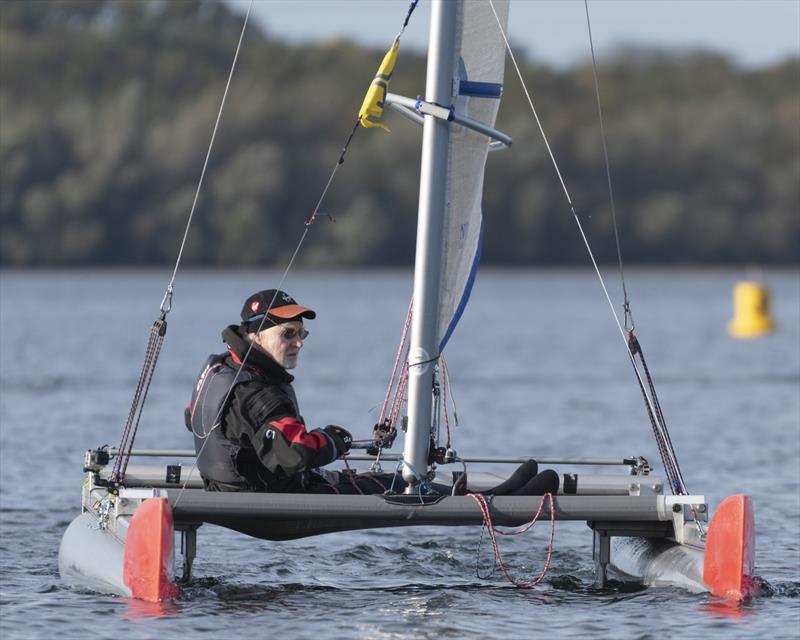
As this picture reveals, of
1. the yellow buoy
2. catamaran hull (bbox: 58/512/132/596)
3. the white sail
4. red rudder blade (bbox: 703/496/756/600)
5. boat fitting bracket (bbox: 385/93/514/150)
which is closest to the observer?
red rudder blade (bbox: 703/496/756/600)

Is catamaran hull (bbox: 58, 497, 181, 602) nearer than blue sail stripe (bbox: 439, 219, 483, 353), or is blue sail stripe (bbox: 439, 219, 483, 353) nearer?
catamaran hull (bbox: 58, 497, 181, 602)

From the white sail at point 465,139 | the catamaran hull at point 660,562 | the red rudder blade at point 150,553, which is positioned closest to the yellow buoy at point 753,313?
the catamaran hull at point 660,562

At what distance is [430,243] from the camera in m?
9.10

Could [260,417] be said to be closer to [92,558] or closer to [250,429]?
[250,429]

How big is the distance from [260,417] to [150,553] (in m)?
0.86

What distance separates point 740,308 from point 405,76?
1297 inches

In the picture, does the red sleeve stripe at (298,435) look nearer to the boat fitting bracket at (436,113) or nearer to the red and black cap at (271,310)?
the red and black cap at (271,310)

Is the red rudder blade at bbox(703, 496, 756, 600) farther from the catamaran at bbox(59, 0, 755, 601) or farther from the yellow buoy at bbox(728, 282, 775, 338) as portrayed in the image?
the yellow buoy at bbox(728, 282, 775, 338)

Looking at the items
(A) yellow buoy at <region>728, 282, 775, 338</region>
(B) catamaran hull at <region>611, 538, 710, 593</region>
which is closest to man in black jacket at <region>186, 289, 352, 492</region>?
(B) catamaran hull at <region>611, 538, 710, 593</region>

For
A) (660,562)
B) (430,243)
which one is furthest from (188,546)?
(660,562)

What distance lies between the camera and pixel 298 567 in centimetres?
1031

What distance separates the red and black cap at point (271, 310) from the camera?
8.70 metres

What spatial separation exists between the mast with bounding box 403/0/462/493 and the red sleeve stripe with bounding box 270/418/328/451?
2.49 ft

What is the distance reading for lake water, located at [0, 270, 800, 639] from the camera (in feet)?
28.1
